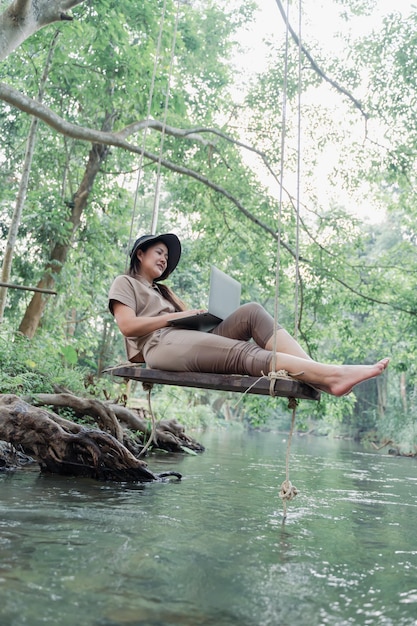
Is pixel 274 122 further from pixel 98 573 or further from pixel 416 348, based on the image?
pixel 98 573

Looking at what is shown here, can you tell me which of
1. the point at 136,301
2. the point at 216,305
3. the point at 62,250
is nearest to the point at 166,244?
the point at 136,301

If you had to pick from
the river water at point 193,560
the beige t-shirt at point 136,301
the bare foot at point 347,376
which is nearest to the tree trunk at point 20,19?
the beige t-shirt at point 136,301

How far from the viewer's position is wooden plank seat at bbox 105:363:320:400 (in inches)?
127

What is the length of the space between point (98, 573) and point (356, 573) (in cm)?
100

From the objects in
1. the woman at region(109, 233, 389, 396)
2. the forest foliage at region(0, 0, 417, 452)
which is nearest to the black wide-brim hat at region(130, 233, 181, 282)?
the woman at region(109, 233, 389, 396)

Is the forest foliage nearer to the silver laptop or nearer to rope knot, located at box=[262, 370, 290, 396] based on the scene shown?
the silver laptop

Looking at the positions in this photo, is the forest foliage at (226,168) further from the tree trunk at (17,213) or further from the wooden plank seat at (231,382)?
the wooden plank seat at (231,382)

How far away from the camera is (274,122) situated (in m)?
12.8

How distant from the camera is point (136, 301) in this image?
414cm

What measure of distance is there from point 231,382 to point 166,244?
1416 millimetres

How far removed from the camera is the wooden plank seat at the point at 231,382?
3219mm

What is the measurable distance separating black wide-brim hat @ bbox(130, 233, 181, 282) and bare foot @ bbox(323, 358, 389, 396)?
1.57m

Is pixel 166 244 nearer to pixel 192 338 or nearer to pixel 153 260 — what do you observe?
pixel 153 260

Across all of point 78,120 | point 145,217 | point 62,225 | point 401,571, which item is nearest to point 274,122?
point 78,120
